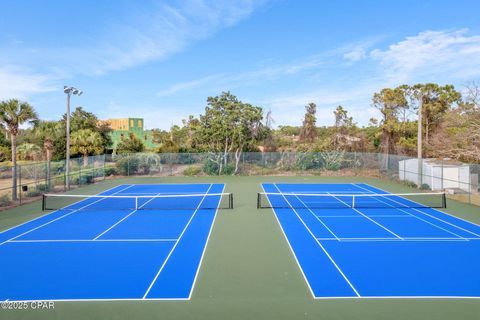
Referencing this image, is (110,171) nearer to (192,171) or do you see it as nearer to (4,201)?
(192,171)

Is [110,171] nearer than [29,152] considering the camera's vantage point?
Yes

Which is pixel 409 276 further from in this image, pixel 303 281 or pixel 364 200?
pixel 364 200

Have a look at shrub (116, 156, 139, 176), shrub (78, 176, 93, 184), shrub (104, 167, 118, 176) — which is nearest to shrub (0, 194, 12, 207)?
shrub (78, 176, 93, 184)

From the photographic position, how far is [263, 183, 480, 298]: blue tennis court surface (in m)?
7.54

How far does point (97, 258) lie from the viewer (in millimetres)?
9516

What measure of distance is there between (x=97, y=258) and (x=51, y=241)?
269 cm

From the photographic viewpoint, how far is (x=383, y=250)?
1019 centimetres

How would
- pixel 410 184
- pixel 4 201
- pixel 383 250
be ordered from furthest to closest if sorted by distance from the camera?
pixel 410 184
pixel 4 201
pixel 383 250

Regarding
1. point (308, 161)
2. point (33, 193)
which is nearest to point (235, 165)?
point (308, 161)

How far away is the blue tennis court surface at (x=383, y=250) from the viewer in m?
7.54

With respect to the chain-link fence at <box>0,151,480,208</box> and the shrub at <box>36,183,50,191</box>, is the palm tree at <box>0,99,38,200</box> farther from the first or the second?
the chain-link fence at <box>0,151,480,208</box>

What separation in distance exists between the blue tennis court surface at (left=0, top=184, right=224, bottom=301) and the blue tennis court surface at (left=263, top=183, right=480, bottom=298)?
2926mm

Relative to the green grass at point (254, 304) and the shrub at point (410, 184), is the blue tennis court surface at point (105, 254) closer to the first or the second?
the green grass at point (254, 304)

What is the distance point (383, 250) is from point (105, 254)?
743 cm
